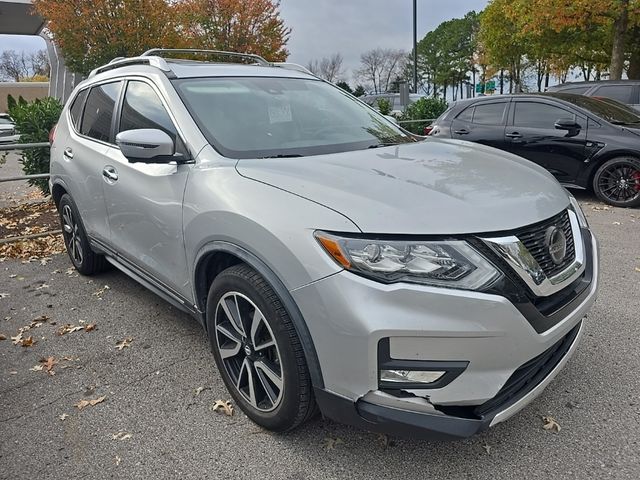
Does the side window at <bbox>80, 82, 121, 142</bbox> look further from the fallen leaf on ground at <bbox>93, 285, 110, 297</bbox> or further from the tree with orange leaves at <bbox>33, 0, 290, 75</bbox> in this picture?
the tree with orange leaves at <bbox>33, 0, 290, 75</bbox>

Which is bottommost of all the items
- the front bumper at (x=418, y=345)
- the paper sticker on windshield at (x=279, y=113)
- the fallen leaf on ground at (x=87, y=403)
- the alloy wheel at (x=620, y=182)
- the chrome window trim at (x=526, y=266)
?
the fallen leaf on ground at (x=87, y=403)

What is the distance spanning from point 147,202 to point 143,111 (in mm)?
678

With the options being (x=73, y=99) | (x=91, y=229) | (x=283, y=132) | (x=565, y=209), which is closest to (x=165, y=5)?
(x=73, y=99)

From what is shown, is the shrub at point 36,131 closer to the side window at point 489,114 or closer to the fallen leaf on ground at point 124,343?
the fallen leaf on ground at point 124,343

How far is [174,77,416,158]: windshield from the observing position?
113 inches

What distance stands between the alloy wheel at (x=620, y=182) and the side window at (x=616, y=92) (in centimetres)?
460

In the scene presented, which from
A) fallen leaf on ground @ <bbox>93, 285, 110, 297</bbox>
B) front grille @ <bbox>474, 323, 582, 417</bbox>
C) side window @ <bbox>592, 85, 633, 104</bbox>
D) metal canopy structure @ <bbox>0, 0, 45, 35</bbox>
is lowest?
fallen leaf on ground @ <bbox>93, 285, 110, 297</bbox>

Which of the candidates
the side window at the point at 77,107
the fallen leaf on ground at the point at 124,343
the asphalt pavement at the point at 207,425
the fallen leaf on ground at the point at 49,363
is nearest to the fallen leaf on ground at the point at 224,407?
the asphalt pavement at the point at 207,425

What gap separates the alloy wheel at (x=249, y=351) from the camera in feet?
7.80

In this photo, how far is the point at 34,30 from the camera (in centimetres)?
2784

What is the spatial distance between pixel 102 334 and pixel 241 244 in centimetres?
198

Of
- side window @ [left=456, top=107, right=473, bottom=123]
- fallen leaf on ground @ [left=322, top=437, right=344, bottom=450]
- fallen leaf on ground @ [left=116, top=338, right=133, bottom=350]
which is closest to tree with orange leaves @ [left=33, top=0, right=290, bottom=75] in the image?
side window @ [left=456, top=107, right=473, bottom=123]

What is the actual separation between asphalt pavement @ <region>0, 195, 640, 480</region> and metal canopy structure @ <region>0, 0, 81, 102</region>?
24104 millimetres

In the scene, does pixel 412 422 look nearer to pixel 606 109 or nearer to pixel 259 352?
pixel 259 352
